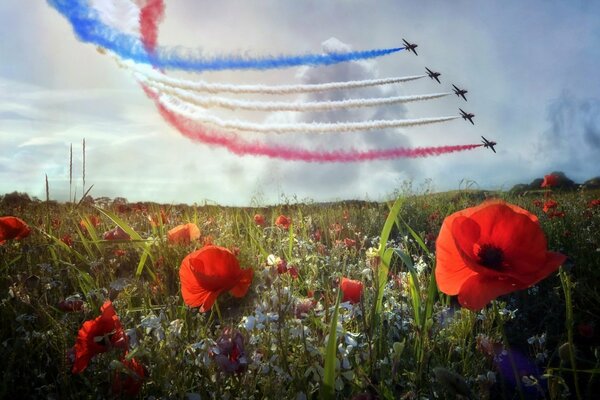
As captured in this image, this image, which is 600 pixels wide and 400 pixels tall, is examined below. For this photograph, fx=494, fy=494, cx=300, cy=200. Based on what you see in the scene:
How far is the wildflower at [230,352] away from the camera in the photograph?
4.95 feet

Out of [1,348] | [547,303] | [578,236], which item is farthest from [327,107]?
[1,348]

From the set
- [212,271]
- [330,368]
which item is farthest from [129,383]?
[330,368]

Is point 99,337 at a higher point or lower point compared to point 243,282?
lower

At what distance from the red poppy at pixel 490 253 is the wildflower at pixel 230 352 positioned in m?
0.67

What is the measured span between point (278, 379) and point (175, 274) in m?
2.46

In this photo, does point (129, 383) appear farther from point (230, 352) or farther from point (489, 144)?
point (489, 144)

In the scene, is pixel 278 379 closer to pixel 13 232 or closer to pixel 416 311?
pixel 416 311

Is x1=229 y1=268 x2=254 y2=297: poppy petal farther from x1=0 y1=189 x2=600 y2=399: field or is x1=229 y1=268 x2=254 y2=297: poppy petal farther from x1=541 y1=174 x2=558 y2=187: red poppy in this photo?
x1=541 y1=174 x2=558 y2=187: red poppy

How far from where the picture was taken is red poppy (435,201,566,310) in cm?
146

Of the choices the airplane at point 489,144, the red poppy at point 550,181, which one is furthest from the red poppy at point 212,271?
the airplane at point 489,144

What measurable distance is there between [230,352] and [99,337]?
0.57m

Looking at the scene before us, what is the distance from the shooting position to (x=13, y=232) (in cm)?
369

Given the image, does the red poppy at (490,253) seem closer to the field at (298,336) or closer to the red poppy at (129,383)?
the field at (298,336)

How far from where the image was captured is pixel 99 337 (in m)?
1.80
